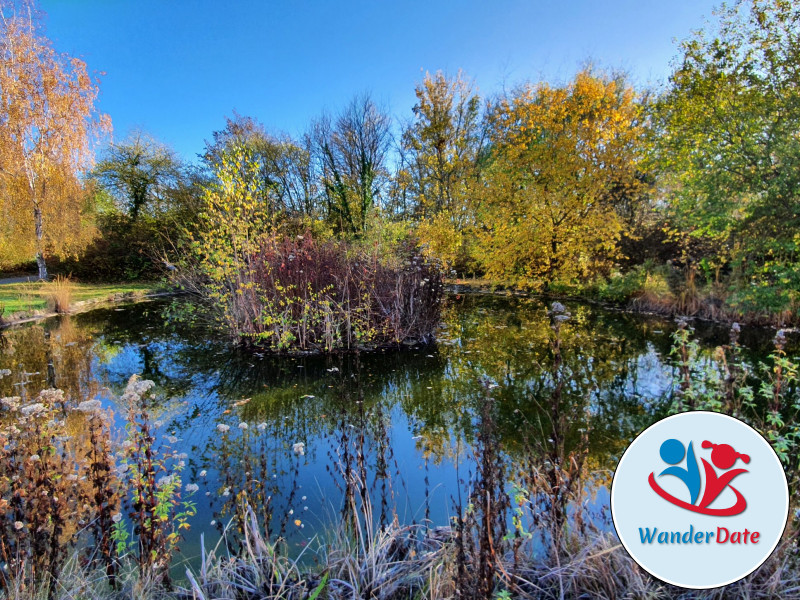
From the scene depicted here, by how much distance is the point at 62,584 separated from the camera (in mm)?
1949

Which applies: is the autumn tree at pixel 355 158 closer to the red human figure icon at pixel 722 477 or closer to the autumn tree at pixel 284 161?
the autumn tree at pixel 284 161

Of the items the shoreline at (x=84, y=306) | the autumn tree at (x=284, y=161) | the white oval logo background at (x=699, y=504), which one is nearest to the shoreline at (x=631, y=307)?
the white oval logo background at (x=699, y=504)

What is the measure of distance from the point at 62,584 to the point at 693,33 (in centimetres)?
1394

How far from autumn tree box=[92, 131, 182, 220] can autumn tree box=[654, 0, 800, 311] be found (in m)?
24.1

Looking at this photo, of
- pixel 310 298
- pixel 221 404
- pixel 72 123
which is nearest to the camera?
pixel 221 404

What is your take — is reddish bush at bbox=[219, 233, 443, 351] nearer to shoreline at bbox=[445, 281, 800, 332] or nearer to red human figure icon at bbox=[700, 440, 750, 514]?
shoreline at bbox=[445, 281, 800, 332]

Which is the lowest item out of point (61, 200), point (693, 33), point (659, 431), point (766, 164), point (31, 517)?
point (31, 517)

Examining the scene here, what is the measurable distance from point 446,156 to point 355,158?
6001mm

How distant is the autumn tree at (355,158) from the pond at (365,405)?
12.8 m

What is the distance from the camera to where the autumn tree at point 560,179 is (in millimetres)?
11047

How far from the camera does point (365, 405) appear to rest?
16.8ft

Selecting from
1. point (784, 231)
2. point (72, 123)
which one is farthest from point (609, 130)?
point (72, 123)

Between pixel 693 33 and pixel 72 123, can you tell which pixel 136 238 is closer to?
pixel 72 123

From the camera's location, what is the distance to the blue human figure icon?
1.40m
